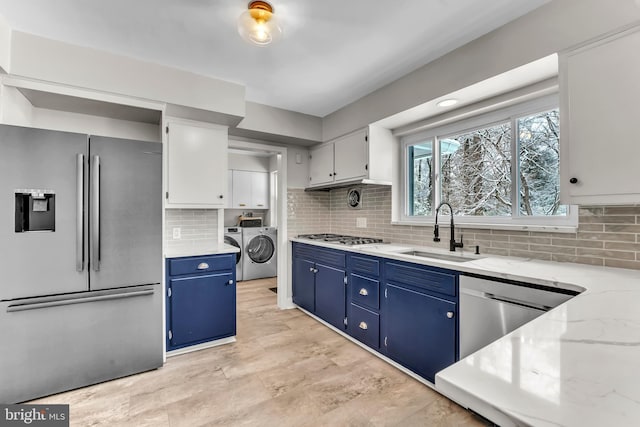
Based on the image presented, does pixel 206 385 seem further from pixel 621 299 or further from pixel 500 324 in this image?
pixel 621 299

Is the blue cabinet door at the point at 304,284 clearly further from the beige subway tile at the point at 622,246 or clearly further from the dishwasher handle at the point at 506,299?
the beige subway tile at the point at 622,246

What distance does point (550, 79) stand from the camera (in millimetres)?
1974

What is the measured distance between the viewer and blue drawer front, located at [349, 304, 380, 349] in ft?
8.28

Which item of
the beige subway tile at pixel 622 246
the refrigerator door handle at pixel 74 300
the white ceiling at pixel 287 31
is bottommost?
the refrigerator door handle at pixel 74 300

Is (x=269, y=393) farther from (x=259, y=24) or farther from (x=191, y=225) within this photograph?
(x=259, y=24)

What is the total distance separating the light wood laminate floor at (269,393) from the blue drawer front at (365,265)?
2.33 feet

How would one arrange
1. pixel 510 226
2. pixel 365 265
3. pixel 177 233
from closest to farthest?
pixel 510 226 < pixel 365 265 < pixel 177 233

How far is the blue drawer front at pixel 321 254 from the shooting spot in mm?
2936

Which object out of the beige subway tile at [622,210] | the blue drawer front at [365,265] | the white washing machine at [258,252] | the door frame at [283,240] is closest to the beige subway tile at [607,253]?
the beige subway tile at [622,210]

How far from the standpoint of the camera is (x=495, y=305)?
1.68 meters

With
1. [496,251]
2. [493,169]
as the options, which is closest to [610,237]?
[496,251]

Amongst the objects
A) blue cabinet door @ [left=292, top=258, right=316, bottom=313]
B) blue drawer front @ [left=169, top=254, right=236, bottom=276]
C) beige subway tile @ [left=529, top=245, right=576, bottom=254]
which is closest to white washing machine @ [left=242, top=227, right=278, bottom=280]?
blue cabinet door @ [left=292, top=258, right=316, bottom=313]

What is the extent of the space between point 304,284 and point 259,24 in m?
2.69

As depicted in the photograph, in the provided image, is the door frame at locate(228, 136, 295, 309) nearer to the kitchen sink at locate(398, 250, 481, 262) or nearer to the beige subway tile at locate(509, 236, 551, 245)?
the kitchen sink at locate(398, 250, 481, 262)
